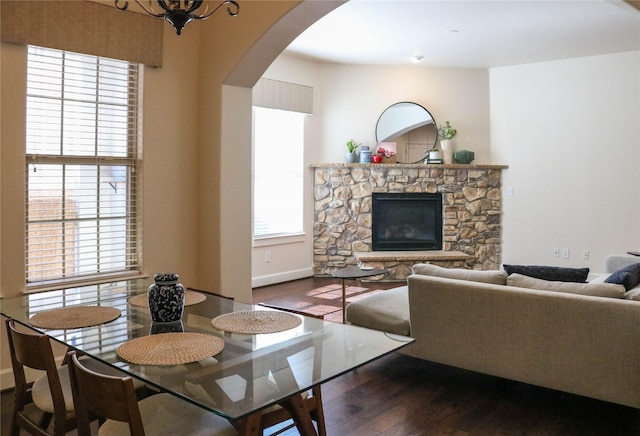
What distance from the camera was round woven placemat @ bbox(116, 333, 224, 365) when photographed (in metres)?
1.78

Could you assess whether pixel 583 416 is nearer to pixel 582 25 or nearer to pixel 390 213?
pixel 582 25

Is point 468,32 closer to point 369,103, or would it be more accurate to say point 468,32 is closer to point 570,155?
point 369,103

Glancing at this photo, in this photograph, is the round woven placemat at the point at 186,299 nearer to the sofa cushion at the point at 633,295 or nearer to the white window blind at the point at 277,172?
the sofa cushion at the point at 633,295

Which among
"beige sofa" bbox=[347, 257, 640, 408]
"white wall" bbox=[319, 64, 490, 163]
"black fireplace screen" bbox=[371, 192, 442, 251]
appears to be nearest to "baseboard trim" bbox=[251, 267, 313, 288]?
"black fireplace screen" bbox=[371, 192, 442, 251]

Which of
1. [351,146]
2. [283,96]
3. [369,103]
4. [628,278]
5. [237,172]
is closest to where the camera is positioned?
[628,278]

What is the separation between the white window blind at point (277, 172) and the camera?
653 cm

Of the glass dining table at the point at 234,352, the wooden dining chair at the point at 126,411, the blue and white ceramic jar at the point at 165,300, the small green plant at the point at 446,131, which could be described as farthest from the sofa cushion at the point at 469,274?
the small green plant at the point at 446,131

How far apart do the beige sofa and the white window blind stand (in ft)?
11.1

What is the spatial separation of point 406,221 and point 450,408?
4.51 metres

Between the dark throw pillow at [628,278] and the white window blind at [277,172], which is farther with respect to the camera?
the white window blind at [277,172]

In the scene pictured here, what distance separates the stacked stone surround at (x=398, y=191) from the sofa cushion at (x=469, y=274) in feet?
11.6

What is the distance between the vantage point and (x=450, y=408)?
2951 millimetres

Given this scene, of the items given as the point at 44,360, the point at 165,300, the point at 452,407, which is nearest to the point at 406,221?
the point at 452,407

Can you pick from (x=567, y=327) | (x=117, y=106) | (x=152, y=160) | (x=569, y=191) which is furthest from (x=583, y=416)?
(x=569, y=191)
